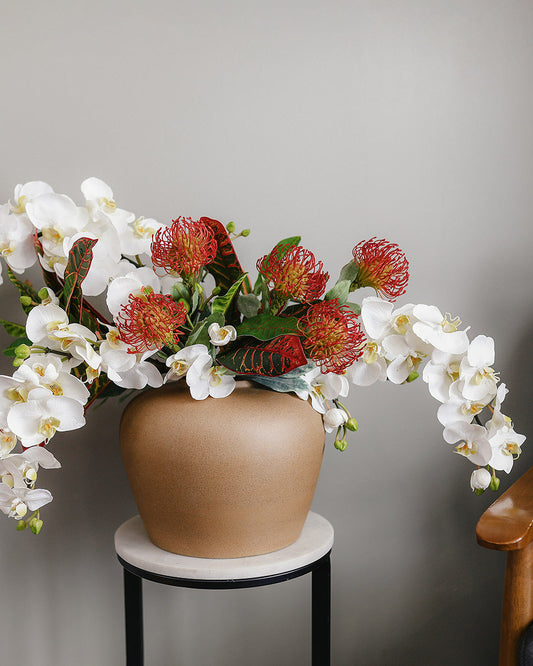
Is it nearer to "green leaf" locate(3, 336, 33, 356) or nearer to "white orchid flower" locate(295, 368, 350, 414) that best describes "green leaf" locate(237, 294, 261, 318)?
"white orchid flower" locate(295, 368, 350, 414)

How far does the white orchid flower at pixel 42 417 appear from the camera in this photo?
2.71 ft

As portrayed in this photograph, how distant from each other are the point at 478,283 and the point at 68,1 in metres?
1.03

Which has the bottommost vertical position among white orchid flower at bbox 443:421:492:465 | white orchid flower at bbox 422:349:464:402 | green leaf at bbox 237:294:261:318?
white orchid flower at bbox 443:421:492:465

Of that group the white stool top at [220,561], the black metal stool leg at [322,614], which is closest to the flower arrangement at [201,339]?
the white stool top at [220,561]

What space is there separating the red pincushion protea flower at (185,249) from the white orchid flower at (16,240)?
0.25 meters

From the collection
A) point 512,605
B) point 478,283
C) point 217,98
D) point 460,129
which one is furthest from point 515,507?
point 217,98

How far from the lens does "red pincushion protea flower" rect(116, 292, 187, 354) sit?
81cm

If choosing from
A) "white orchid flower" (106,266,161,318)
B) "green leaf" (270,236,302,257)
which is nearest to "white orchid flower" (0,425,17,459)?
"white orchid flower" (106,266,161,318)

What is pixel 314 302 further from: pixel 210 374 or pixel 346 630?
pixel 346 630

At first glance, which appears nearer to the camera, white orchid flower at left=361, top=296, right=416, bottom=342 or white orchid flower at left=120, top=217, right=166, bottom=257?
white orchid flower at left=361, top=296, right=416, bottom=342

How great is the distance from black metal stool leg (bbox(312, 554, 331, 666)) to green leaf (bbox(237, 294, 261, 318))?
0.43 metres

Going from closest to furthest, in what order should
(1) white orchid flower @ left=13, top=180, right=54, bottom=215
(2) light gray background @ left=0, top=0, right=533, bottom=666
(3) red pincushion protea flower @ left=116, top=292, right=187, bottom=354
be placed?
1. (3) red pincushion protea flower @ left=116, top=292, right=187, bottom=354
2. (1) white orchid flower @ left=13, top=180, right=54, bottom=215
3. (2) light gray background @ left=0, top=0, right=533, bottom=666

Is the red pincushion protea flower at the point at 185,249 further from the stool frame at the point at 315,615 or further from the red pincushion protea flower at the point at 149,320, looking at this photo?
the stool frame at the point at 315,615

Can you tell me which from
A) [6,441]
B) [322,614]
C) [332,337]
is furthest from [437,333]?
[6,441]
